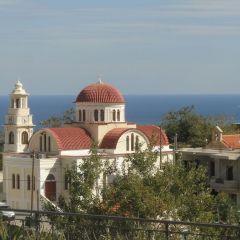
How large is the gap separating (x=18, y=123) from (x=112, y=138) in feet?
19.1

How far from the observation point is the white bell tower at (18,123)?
49.8m

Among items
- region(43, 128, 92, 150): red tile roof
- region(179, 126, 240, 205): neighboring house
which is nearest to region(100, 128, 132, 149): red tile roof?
region(43, 128, 92, 150): red tile roof

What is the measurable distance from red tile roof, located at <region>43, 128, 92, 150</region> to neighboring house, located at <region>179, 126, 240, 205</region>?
4.89 metres

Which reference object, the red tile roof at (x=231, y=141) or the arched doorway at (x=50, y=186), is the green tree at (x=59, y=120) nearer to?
the red tile roof at (x=231, y=141)

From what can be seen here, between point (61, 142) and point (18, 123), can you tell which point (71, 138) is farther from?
point (18, 123)

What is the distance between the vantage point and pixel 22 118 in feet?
164

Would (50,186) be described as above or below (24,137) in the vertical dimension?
below

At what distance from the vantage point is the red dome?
158ft

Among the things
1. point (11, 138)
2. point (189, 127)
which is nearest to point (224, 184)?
point (11, 138)

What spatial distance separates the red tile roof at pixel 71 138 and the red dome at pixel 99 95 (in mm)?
1947

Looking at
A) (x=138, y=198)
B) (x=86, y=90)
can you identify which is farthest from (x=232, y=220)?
(x=86, y=90)

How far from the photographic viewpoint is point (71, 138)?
46312 mm

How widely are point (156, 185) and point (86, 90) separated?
22.9m

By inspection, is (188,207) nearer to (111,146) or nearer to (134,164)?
(134,164)
